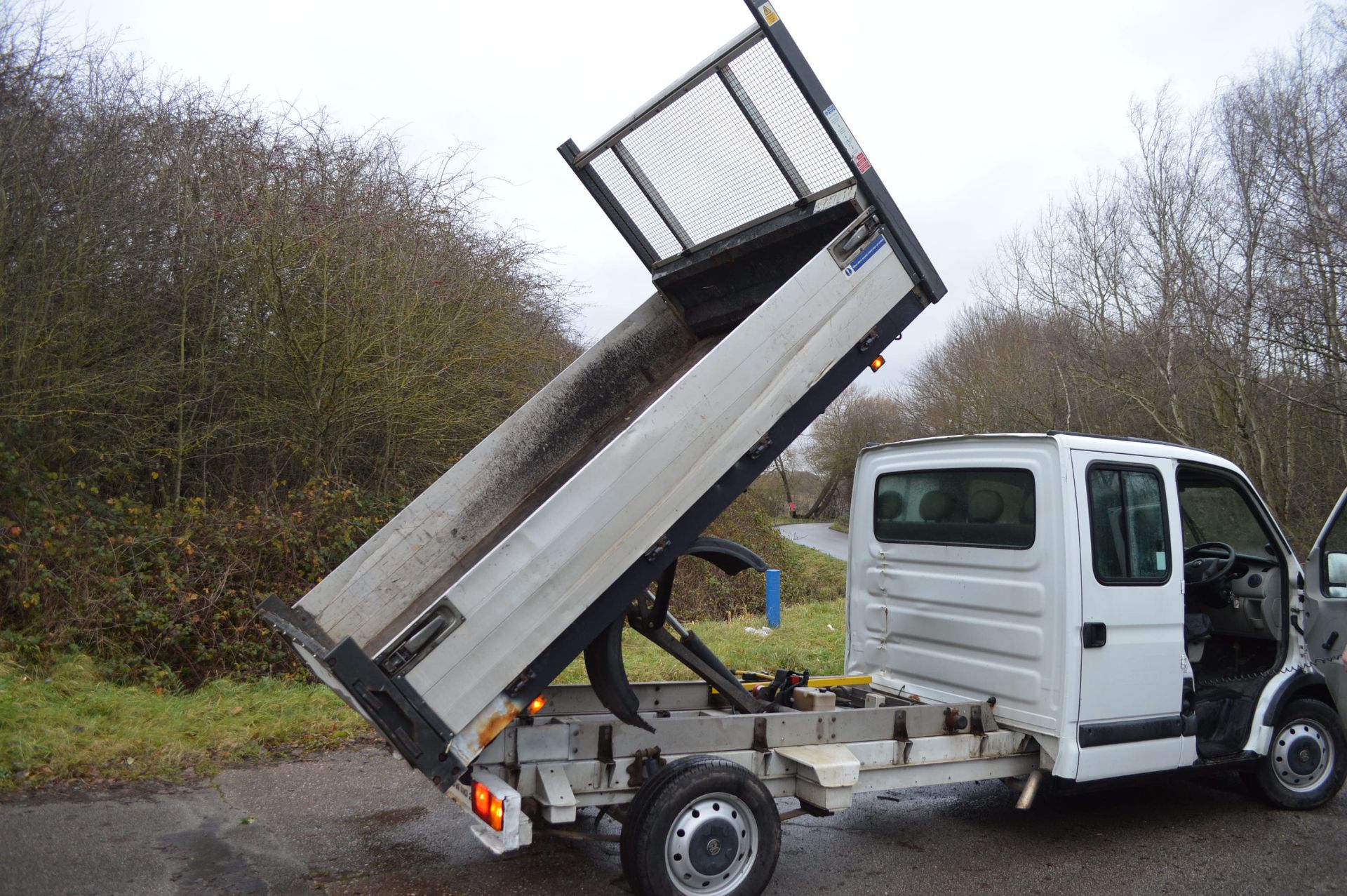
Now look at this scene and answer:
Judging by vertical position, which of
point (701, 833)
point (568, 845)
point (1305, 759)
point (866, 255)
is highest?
point (866, 255)

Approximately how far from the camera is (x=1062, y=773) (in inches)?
176

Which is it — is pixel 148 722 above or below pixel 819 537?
below

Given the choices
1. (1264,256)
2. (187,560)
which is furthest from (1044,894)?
(1264,256)

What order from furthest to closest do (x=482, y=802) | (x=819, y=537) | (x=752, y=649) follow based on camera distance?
1. (x=819, y=537)
2. (x=752, y=649)
3. (x=482, y=802)

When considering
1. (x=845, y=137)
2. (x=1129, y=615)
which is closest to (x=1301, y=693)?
(x=1129, y=615)

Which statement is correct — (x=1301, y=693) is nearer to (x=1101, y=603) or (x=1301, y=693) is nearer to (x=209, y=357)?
(x=1101, y=603)

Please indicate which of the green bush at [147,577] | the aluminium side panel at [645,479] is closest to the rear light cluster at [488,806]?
the aluminium side panel at [645,479]

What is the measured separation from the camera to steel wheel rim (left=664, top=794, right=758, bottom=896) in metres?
3.74

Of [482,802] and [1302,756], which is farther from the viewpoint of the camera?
[1302,756]

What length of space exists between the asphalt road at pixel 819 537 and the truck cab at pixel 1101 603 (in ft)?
51.8

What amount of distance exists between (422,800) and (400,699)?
261cm

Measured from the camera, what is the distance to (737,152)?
4.61 m

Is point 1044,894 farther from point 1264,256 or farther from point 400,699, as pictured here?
point 1264,256

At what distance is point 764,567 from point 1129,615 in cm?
185
